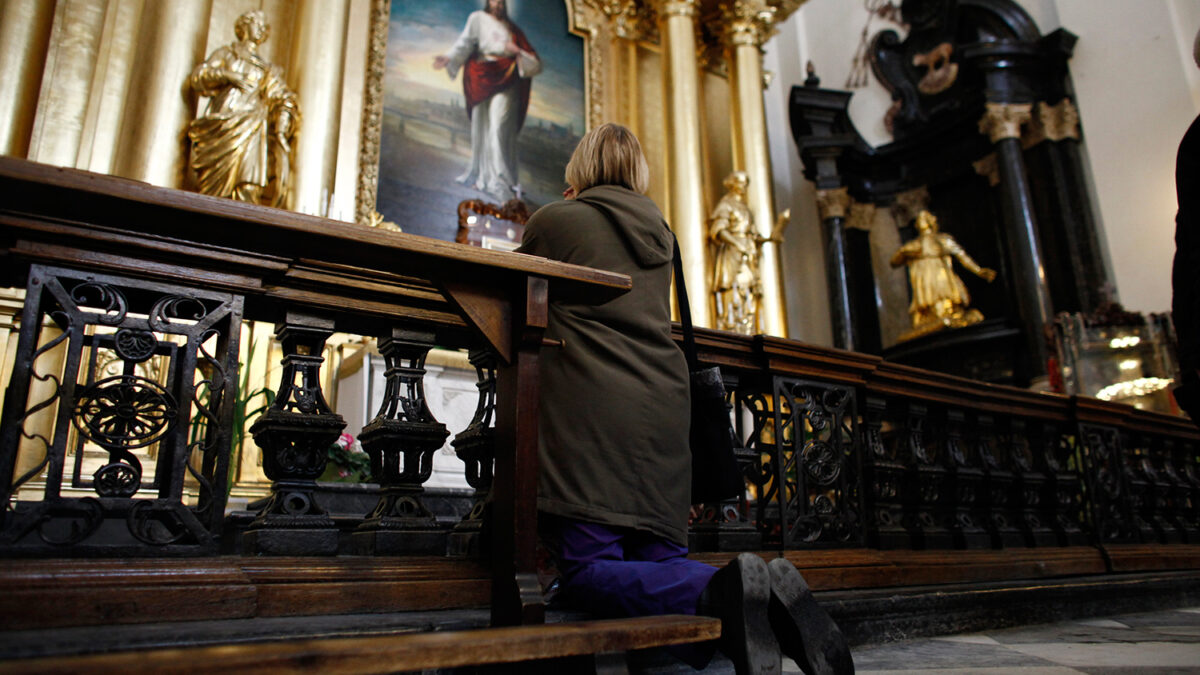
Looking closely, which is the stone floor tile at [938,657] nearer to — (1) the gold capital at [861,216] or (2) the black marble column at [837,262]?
(2) the black marble column at [837,262]

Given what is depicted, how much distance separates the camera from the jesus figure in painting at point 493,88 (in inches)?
272

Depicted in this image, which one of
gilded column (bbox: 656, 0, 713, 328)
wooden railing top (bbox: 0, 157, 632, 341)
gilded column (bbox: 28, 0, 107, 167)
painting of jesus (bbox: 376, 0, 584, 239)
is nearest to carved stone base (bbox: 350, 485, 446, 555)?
wooden railing top (bbox: 0, 157, 632, 341)

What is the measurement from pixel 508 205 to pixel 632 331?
531 centimetres

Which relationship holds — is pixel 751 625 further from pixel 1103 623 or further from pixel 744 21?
pixel 744 21

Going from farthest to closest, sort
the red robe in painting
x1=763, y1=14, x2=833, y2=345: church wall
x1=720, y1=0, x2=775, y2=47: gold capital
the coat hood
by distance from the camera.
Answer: x1=763, y1=14, x2=833, y2=345: church wall
x1=720, y1=0, x2=775, y2=47: gold capital
the red robe in painting
the coat hood

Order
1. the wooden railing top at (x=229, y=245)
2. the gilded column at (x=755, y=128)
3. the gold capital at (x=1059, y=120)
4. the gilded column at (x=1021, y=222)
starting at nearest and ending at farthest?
the wooden railing top at (x=229, y=245)
the gilded column at (x=755, y=128)
the gilded column at (x=1021, y=222)
the gold capital at (x=1059, y=120)

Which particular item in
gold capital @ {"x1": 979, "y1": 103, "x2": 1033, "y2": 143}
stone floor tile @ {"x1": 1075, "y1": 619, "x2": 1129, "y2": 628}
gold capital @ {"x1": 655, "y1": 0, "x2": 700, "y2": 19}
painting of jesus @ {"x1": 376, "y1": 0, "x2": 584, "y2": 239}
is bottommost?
stone floor tile @ {"x1": 1075, "y1": 619, "x2": 1129, "y2": 628}

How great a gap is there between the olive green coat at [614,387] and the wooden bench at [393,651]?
1.12 feet

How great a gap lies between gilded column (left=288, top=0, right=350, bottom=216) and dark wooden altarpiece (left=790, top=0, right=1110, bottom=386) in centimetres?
641

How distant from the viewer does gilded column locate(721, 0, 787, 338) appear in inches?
296

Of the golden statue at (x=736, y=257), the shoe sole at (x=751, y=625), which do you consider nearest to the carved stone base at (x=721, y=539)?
the shoe sole at (x=751, y=625)

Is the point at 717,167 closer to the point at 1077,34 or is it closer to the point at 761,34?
the point at 761,34

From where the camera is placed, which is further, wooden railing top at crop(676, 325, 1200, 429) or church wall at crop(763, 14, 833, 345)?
church wall at crop(763, 14, 833, 345)

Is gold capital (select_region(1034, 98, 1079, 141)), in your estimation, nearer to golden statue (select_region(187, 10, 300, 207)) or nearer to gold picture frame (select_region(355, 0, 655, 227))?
gold picture frame (select_region(355, 0, 655, 227))
